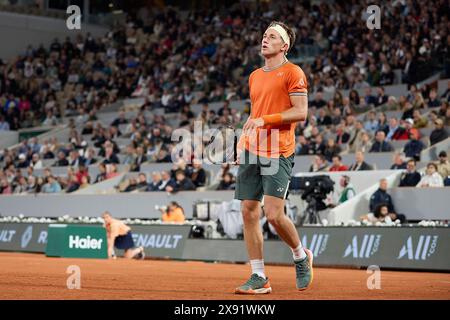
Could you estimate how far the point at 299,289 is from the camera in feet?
29.7

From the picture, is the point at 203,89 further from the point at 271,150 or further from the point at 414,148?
the point at 271,150

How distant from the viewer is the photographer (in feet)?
72.9

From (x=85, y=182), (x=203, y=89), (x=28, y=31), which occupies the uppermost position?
(x=28, y=31)

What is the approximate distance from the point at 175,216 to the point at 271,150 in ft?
44.9

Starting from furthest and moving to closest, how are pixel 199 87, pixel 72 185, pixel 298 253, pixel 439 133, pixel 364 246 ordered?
pixel 199 87
pixel 72 185
pixel 439 133
pixel 364 246
pixel 298 253

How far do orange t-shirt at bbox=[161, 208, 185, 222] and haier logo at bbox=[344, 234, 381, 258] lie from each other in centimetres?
621

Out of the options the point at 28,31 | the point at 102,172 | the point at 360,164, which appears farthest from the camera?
the point at 28,31

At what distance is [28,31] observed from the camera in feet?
139

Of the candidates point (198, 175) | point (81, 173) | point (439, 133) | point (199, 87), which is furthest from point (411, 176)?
point (199, 87)

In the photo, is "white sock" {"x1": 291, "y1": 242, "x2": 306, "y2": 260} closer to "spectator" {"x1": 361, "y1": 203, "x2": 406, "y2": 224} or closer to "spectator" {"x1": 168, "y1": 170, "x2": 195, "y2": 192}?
"spectator" {"x1": 361, "y1": 203, "x2": 406, "y2": 224}

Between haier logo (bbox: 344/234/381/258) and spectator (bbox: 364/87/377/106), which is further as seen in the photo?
spectator (bbox: 364/87/377/106)

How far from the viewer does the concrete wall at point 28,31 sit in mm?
41656

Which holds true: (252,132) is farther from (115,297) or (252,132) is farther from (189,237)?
(189,237)

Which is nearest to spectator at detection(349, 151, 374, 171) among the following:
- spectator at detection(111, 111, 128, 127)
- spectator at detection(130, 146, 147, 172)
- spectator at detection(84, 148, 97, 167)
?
spectator at detection(130, 146, 147, 172)
